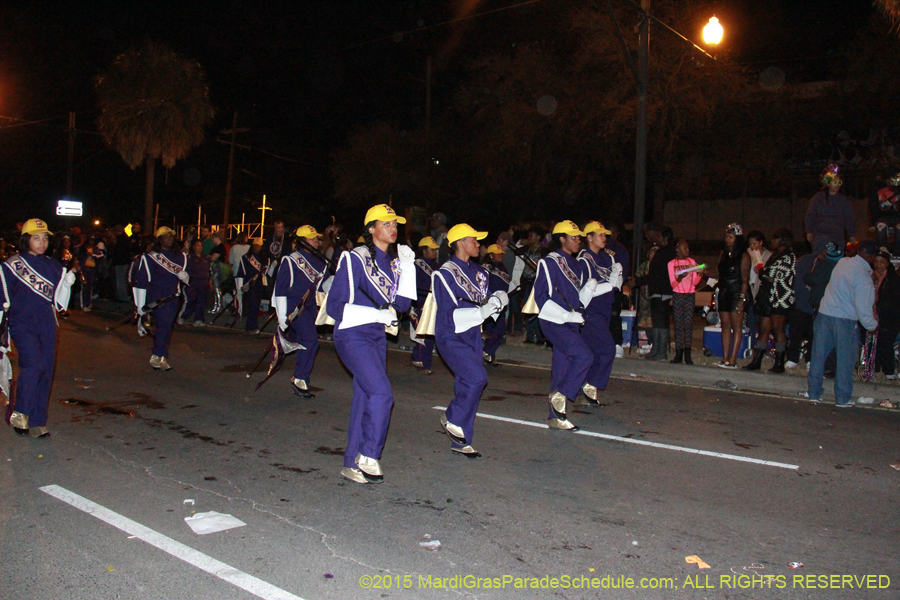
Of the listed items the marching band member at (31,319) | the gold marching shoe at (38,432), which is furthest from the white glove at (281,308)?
the gold marching shoe at (38,432)

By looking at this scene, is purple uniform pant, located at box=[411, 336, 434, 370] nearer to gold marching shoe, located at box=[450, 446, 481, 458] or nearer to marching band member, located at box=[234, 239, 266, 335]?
gold marching shoe, located at box=[450, 446, 481, 458]

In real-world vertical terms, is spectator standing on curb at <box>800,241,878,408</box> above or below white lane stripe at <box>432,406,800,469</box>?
above

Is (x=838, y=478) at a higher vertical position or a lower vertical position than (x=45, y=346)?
lower

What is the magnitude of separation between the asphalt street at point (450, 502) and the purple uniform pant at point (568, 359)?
0.48 m

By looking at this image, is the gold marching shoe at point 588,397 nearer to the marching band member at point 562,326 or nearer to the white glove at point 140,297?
the marching band member at point 562,326

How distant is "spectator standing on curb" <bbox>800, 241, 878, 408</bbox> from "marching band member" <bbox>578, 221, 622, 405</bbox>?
2.74 meters

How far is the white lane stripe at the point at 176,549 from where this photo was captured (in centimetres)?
410

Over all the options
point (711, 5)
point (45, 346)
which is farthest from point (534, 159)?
point (45, 346)

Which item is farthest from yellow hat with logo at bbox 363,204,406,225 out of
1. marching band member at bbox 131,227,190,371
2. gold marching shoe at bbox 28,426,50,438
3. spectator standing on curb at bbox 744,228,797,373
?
spectator standing on curb at bbox 744,228,797,373

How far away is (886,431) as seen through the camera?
812 cm

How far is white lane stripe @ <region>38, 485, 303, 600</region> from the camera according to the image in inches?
161

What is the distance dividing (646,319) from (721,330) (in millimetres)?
1667

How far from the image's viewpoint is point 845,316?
9305mm

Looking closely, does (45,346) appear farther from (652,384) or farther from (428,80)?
(428,80)
